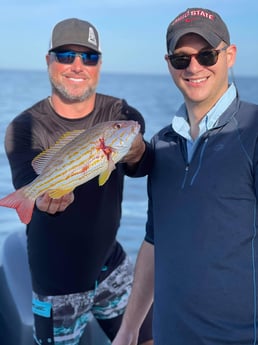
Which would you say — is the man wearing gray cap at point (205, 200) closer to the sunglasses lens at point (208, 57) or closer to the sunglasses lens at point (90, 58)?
the sunglasses lens at point (208, 57)

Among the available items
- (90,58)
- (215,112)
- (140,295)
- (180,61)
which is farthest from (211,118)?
(90,58)

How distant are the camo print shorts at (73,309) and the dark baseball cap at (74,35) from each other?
150 cm

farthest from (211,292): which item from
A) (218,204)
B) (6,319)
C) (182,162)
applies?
(6,319)

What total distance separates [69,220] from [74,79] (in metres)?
0.88

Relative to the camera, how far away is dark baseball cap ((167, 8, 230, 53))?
2250 mm

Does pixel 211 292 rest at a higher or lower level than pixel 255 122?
lower

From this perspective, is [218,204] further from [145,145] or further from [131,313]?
[131,313]

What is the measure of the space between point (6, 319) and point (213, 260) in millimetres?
2429

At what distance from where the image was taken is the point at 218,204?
2.09 m

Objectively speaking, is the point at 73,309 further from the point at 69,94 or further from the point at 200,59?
the point at 200,59

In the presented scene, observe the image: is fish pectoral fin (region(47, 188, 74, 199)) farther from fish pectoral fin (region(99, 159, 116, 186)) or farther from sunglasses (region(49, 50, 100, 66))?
sunglasses (region(49, 50, 100, 66))

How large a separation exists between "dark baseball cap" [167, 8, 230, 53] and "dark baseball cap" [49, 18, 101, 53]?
3.42 feet

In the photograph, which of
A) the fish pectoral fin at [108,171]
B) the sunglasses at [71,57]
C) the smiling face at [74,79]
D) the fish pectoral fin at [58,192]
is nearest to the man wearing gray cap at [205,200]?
the fish pectoral fin at [108,171]

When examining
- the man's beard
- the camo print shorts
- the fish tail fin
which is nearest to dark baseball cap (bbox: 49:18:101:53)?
the man's beard
